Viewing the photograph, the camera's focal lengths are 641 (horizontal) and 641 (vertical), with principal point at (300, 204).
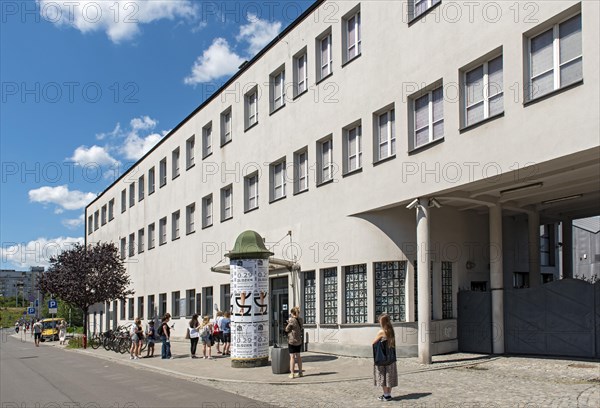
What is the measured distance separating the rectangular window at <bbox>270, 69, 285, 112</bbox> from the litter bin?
12262mm

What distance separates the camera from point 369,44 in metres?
20.5

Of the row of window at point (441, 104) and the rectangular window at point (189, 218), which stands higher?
the row of window at point (441, 104)

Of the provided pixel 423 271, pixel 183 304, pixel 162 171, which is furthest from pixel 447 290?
pixel 162 171

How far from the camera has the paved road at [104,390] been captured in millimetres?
12836

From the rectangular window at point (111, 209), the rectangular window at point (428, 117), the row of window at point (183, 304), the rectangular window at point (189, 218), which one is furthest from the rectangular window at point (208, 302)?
A: the rectangular window at point (111, 209)

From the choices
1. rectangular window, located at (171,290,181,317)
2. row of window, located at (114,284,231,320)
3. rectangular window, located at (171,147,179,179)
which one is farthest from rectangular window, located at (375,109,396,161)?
rectangular window, located at (171,147,179,179)

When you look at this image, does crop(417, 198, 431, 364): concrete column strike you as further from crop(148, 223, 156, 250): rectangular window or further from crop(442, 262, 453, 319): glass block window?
crop(148, 223, 156, 250): rectangular window

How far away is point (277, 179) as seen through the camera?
2667 centimetres

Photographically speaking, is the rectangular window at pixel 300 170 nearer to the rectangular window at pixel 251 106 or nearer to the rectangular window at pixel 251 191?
the rectangular window at pixel 251 191

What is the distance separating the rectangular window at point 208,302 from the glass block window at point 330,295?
1143 centimetres

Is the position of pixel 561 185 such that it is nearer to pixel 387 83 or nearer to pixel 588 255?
pixel 387 83

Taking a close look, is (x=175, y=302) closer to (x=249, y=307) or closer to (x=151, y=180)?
(x=151, y=180)

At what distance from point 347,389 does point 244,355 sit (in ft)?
17.6

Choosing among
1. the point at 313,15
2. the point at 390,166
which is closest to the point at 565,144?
the point at 390,166
